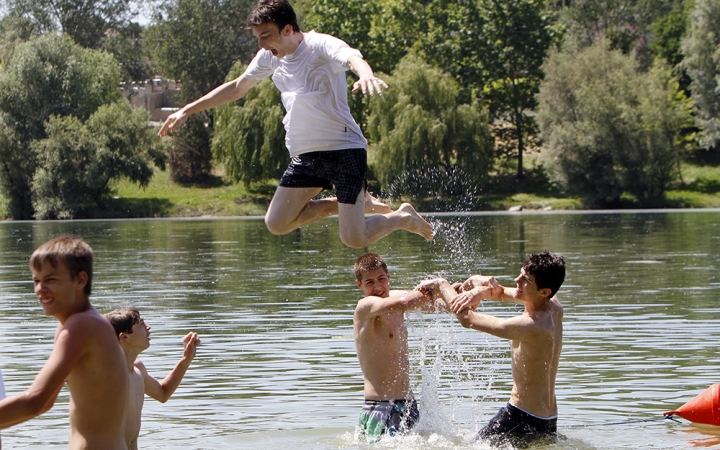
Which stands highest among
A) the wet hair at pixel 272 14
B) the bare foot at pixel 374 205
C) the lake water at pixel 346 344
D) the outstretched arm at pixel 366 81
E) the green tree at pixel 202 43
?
the green tree at pixel 202 43

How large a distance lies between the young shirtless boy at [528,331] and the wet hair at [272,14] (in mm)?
2371

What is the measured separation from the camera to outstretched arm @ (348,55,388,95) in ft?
24.4

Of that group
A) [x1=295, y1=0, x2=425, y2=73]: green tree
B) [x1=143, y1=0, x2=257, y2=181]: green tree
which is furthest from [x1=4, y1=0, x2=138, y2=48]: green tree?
[x1=295, y1=0, x2=425, y2=73]: green tree

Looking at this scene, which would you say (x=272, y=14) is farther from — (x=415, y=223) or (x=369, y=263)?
(x=415, y=223)

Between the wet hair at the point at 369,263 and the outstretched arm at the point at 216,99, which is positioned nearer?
the wet hair at the point at 369,263

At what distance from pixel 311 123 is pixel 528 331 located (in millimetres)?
2470

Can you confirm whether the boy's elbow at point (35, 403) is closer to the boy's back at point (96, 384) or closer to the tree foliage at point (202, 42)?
the boy's back at point (96, 384)

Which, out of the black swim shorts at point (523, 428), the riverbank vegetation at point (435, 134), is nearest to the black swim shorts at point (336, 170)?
the black swim shorts at point (523, 428)

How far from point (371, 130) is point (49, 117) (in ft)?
56.3

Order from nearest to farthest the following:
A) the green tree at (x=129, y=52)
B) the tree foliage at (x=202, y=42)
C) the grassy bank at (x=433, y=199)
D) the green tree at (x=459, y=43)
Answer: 1. the grassy bank at (x=433, y=199)
2. the green tree at (x=459, y=43)
3. the tree foliage at (x=202, y=42)
4. the green tree at (x=129, y=52)

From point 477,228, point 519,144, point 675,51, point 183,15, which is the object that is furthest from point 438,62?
point 477,228

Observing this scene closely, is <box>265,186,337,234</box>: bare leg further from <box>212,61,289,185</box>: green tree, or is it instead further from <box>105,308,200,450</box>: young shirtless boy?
<box>212,61,289,185</box>: green tree

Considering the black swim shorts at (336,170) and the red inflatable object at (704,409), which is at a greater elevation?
the black swim shorts at (336,170)

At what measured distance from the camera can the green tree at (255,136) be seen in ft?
183
